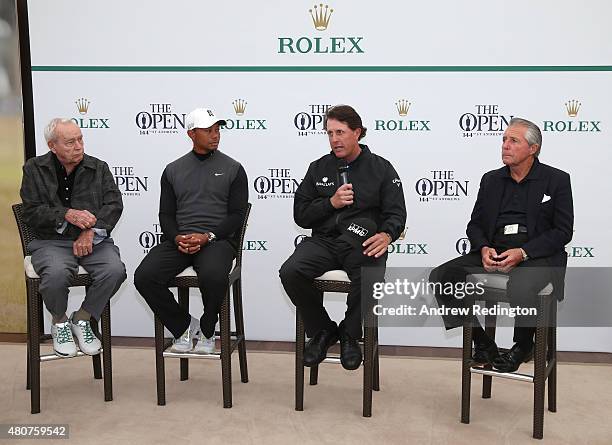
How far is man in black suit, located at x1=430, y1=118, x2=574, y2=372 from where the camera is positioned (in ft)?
9.84

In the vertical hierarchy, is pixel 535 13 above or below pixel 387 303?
above

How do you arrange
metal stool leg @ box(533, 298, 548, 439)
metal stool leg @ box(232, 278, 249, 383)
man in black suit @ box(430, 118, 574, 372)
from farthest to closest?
metal stool leg @ box(232, 278, 249, 383)
man in black suit @ box(430, 118, 574, 372)
metal stool leg @ box(533, 298, 548, 439)

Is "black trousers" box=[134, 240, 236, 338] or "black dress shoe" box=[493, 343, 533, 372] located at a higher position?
"black trousers" box=[134, 240, 236, 338]

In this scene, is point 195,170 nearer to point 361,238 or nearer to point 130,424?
point 361,238

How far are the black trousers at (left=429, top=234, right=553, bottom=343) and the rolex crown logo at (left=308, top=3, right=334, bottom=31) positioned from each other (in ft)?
5.23

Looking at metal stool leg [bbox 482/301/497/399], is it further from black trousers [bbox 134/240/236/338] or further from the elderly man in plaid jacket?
the elderly man in plaid jacket

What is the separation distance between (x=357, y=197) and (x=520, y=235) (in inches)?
29.0

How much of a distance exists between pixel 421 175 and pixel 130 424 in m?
2.07

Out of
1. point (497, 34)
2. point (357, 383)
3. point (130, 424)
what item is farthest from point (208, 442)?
point (497, 34)

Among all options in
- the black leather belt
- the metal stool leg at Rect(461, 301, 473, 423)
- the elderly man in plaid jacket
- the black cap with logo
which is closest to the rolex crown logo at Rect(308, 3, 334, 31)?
the black cap with logo

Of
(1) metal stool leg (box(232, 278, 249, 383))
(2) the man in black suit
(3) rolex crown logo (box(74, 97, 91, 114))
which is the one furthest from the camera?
(3) rolex crown logo (box(74, 97, 91, 114))

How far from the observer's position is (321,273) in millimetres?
3178

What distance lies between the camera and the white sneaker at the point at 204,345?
10.7ft

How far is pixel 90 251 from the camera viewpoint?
10.7 feet
